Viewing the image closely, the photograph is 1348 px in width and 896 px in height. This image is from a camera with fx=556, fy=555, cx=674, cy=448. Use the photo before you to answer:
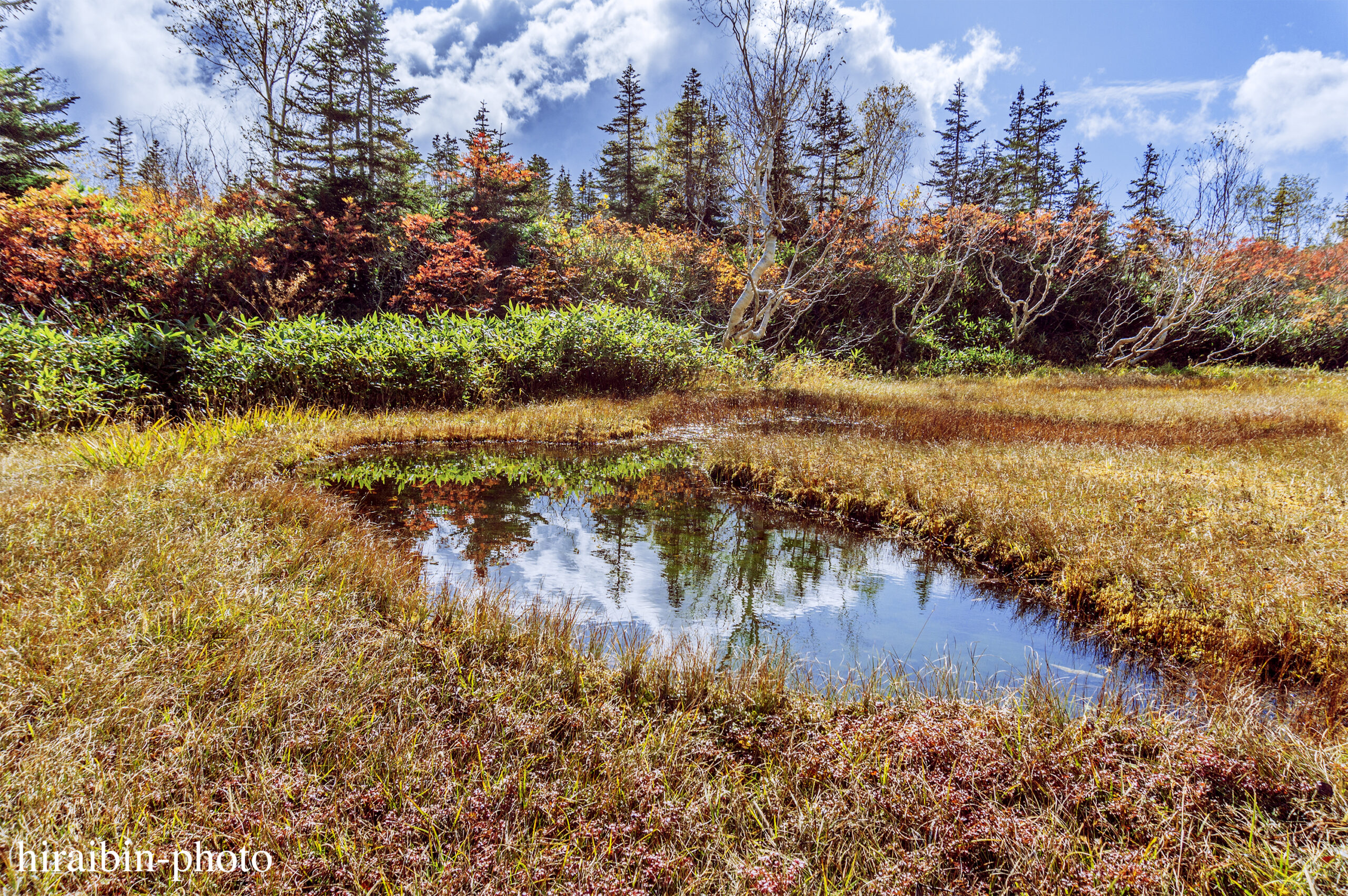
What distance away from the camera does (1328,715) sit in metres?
2.75

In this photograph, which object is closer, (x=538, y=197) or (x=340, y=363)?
(x=340, y=363)

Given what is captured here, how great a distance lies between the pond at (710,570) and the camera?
391 cm

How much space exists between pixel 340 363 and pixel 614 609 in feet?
28.8

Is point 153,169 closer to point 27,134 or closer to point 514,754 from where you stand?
point 27,134

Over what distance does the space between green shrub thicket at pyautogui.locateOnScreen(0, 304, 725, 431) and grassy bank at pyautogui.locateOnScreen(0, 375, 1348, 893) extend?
14.9ft

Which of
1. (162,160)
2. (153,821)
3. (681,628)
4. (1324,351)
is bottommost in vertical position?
(681,628)

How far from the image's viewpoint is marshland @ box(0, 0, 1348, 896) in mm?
2008

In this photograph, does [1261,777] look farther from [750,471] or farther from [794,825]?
[750,471]

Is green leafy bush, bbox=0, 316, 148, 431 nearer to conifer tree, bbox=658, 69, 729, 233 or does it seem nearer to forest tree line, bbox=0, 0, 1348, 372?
forest tree line, bbox=0, 0, 1348, 372

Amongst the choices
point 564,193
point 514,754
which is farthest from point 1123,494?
point 564,193

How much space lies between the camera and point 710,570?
5.16 metres

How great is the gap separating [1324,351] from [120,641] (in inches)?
1327

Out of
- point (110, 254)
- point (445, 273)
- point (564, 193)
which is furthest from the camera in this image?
point (564, 193)

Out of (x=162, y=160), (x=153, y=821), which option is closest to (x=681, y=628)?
(x=153, y=821)
